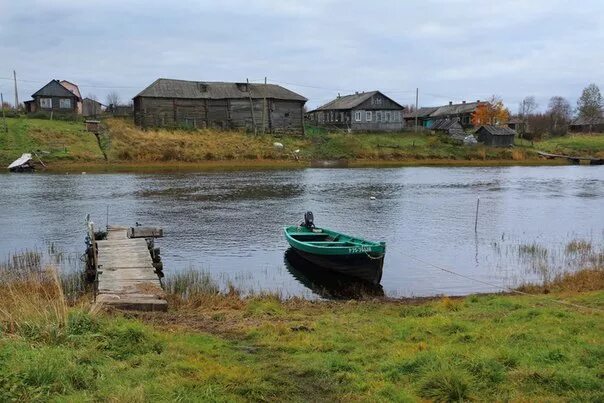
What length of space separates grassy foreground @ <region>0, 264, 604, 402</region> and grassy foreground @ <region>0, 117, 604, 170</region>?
2159 inches

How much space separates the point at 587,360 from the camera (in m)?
7.68

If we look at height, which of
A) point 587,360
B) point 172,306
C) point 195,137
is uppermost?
point 195,137

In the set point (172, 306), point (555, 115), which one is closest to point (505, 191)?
point (172, 306)

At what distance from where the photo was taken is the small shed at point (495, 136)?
91562mm

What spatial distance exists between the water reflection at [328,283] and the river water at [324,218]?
265 mm

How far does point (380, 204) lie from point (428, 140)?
51.5m

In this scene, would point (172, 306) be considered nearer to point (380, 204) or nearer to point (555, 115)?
point (380, 204)

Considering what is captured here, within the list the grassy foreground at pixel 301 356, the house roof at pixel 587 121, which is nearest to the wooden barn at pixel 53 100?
the grassy foreground at pixel 301 356

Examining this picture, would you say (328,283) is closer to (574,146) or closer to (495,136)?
(495,136)

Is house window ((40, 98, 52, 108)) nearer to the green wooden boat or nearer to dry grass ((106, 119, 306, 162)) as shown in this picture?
dry grass ((106, 119, 306, 162))

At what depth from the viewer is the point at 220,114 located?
8100cm

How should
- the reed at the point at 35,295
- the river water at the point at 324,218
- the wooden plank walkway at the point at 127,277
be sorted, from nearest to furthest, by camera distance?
the reed at the point at 35,295, the wooden plank walkway at the point at 127,277, the river water at the point at 324,218

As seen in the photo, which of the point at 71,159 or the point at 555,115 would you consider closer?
the point at 71,159

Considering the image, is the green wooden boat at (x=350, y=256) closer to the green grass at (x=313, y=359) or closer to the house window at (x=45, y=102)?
the green grass at (x=313, y=359)
